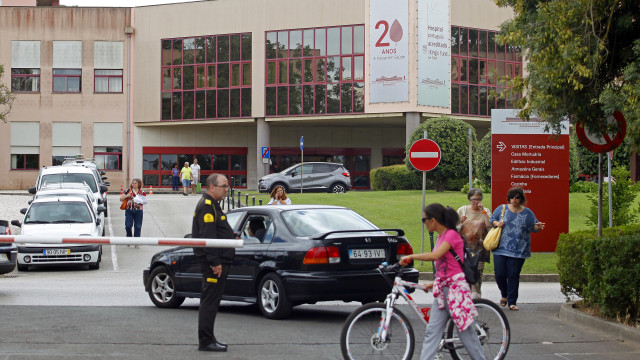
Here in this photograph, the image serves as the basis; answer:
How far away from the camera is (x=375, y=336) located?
22.9 feet

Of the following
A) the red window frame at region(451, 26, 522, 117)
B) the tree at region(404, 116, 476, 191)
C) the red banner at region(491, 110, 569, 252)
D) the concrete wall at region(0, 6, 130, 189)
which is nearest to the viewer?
the red banner at region(491, 110, 569, 252)

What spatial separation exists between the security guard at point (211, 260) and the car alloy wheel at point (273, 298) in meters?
1.92

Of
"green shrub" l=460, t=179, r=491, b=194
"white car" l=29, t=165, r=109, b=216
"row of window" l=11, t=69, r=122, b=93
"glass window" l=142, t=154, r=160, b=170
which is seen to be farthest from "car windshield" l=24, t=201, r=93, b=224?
"row of window" l=11, t=69, r=122, b=93

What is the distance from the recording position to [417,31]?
1752 inches

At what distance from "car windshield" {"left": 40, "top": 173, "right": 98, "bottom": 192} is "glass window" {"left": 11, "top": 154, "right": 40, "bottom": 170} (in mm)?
29300

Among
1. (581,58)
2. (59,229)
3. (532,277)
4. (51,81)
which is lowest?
(532,277)

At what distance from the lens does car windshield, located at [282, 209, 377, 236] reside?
1053cm

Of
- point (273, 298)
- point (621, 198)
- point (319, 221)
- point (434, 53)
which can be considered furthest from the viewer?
point (434, 53)

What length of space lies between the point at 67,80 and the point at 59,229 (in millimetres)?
38274

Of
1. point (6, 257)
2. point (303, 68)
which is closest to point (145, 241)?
point (6, 257)

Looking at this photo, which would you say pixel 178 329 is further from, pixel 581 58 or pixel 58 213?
pixel 58 213

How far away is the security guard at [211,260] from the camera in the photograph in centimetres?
821

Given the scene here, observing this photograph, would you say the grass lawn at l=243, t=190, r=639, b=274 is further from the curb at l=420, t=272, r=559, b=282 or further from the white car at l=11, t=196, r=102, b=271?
the white car at l=11, t=196, r=102, b=271

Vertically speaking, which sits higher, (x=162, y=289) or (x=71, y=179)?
(x=71, y=179)
